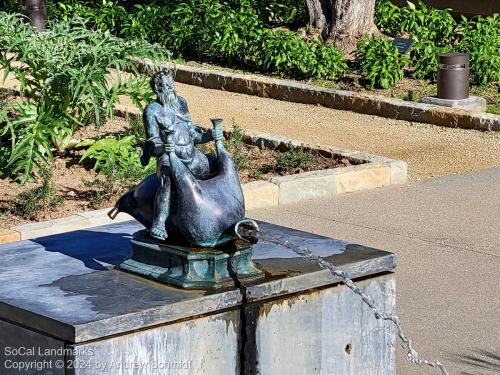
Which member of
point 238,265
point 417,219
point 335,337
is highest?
point 238,265

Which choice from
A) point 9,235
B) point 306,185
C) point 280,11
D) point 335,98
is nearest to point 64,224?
point 9,235

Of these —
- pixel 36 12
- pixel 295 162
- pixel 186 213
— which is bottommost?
pixel 295 162

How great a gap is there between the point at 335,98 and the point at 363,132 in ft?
3.68

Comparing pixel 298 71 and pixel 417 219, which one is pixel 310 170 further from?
pixel 298 71

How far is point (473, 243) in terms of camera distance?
7848 millimetres

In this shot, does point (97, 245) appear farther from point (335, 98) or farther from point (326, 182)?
point (335, 98)

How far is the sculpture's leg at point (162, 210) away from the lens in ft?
14.3

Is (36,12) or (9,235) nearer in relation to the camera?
(9,235)

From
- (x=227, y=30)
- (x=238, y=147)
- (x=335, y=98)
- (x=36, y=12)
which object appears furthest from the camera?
(x=36, y=12)

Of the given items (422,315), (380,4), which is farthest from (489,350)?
(380,4)

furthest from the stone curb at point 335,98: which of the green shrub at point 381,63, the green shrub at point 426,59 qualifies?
the green shrub at point 426,59

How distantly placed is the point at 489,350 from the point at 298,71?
796 cm

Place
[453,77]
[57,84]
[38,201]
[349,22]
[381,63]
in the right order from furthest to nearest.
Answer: [349,22] → [381,63] → [453,77] → [57,84] → [38,201]

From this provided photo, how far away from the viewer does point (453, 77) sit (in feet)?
38.3
